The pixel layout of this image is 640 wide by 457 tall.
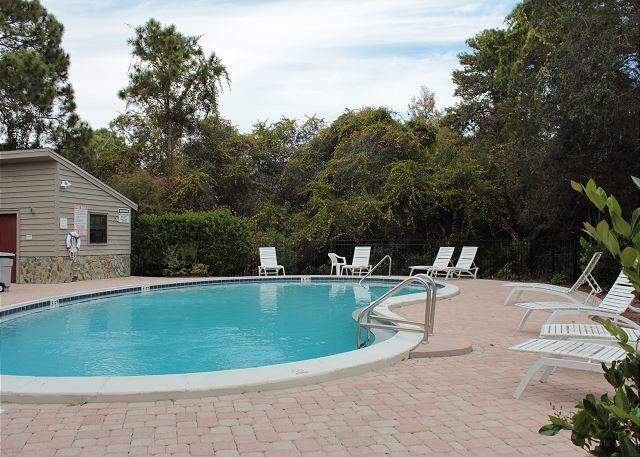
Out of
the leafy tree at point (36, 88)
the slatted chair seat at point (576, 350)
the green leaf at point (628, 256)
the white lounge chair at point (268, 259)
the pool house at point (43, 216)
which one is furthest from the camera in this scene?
the leafy tree at point (36, 88)

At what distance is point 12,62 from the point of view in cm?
Result: 1582

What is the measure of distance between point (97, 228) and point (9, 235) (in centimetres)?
213

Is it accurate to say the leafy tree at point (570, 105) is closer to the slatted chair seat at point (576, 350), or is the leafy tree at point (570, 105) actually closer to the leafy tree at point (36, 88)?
the slatted chair seat at point (576, 350)

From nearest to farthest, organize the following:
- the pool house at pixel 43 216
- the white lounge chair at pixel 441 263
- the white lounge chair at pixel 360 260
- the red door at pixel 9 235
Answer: the pool house at pixel 43 216
the red door at pixel 9 235
the white lounge chair at pixel 441 263
the white lounge chair at pixel 360 260

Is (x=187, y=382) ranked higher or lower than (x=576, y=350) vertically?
lower

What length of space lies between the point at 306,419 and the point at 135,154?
2196cm

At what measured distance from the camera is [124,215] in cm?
1559

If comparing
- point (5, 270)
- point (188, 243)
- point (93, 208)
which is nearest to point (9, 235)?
point (93, 208)

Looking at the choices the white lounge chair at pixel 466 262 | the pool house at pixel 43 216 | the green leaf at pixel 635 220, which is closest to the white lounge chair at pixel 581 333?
the green leaf at pixel 635 220

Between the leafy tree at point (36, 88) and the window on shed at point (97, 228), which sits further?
the leafy tree at point (36, 88)

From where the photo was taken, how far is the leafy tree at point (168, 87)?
21.7 m

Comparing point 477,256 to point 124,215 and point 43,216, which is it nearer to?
point 124,215

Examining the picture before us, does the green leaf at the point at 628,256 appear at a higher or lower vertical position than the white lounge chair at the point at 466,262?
higher

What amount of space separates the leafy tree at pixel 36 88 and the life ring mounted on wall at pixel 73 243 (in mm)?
6021
